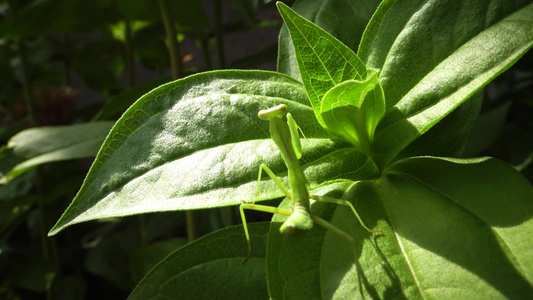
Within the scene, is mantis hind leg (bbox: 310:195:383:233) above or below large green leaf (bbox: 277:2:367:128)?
below

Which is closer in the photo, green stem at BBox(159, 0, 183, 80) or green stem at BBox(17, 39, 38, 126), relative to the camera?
green stem at BBox(159, 0, 183, 80)

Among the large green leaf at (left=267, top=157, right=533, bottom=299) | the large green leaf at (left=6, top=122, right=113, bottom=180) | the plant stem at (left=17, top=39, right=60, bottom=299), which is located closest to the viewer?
the large green leaf at (left=267, top=157, right=533, bottom=299)

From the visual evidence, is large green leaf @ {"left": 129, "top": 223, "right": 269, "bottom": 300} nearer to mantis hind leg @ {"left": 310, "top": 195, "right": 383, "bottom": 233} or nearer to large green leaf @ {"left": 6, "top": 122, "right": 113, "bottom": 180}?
mantis hind leg @ {"left": 310, "top": 195, "right": 383, "bottom": 233}

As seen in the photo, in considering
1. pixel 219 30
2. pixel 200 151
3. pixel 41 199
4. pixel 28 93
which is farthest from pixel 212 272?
pixel 28 93

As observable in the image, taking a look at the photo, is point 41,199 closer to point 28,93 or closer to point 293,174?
point 28,93

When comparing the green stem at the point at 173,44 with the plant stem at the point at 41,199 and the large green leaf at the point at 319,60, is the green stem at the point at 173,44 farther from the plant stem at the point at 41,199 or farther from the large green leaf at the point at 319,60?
the plant stem at the point at 41,199

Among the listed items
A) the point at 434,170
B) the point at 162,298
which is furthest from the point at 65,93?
the point at 434,170

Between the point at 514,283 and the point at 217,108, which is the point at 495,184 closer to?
the point at 514,283

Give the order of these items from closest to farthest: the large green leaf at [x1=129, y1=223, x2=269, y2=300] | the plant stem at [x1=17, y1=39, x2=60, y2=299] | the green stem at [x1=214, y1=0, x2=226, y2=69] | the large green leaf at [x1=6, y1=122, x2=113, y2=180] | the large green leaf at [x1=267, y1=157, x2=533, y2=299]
Answer: the large green leaf at [x1=267, y1=157, x2=533, y2=299], the large green leaf at [x1=129, y1=223, x2=269, y2=300], the large green leaf at [x1=6, y1=122, x2=113, y2=180], the green stem at [x1=214, y1=0, x2=226, y2=69], the plant stem at [x1=17, y1=39, x2=60, y2=299]

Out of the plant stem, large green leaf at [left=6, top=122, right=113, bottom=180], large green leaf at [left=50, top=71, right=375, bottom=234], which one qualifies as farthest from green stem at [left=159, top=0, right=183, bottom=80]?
the plant stem
